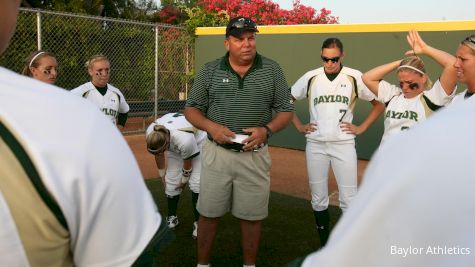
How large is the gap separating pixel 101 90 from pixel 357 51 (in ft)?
17.3

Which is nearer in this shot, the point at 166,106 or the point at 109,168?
the point at 109,168

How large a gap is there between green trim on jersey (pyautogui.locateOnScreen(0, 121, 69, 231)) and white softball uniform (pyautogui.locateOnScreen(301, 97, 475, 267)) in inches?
Answer: 19.6

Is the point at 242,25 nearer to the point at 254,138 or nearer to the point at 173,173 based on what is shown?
the point at 254,138

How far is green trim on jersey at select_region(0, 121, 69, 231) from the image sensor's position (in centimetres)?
81

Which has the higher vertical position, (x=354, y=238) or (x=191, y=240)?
(x=354, y=238)

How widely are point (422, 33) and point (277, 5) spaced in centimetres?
701

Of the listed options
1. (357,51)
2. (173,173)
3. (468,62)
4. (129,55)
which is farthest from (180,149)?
(129,55)

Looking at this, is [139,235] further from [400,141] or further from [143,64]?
[143,64]

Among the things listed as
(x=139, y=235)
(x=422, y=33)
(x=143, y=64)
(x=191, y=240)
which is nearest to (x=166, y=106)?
(x=143, y=64)

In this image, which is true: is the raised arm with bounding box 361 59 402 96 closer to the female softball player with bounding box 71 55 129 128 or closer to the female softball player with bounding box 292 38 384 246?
the female softball player with bounding box 292 38 384 246

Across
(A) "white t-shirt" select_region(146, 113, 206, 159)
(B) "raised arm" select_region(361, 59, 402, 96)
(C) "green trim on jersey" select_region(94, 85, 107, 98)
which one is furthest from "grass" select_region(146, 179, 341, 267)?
(B) "raised arm" select_region(361, 59, 402, 96)

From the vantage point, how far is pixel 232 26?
3855 millimetres

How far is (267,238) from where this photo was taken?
4.90m

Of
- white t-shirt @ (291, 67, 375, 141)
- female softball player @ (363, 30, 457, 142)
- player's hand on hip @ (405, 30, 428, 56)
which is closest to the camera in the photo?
female softball player @ (363, 30, 457, 142)
